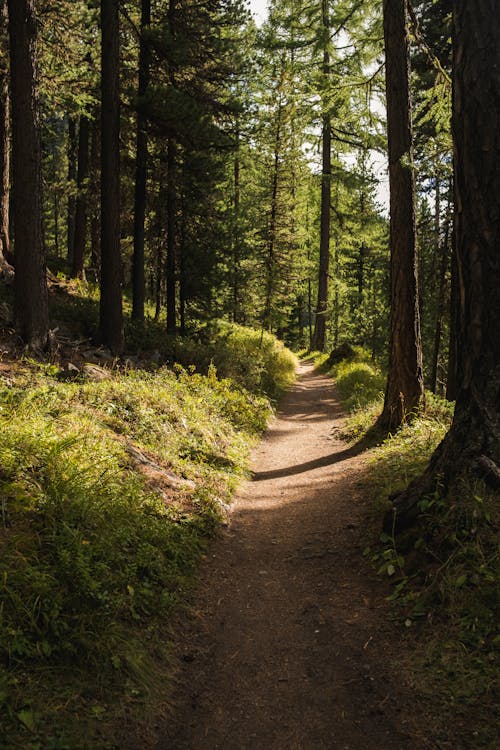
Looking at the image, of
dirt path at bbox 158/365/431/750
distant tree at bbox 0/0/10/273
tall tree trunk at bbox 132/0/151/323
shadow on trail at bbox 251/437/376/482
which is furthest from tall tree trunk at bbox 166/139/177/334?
dirt path at bbox 158/365/431/750

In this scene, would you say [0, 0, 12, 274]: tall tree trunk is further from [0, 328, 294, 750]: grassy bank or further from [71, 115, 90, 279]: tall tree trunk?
[0, 328, 294, 750]: grassy bank

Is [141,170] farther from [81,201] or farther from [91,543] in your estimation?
[91,543]

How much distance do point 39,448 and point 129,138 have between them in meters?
13.8

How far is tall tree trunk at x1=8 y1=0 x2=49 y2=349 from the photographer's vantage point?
8.04 m

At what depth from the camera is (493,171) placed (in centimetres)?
410

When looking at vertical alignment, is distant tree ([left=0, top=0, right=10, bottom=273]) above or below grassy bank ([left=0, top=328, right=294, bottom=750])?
above

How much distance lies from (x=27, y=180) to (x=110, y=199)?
128 inches

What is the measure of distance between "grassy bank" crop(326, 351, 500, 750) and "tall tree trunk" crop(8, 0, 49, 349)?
6846 mm

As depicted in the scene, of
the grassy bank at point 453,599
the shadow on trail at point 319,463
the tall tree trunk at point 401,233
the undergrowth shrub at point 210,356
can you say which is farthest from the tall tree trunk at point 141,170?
the grassy bank at point 453,599

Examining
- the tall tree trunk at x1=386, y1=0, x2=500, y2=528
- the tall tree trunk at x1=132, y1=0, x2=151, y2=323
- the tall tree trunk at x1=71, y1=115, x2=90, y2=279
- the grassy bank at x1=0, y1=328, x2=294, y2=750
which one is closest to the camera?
the grassy bank at x1=0, y1=328, x2=294, y2=750

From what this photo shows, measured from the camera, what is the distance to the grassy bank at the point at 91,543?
2764 millimetres

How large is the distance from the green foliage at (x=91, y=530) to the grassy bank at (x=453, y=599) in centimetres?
190

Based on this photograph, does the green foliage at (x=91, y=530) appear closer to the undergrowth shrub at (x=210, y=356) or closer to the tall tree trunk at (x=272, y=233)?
the undergrowth shrub at (x=210, y=356)

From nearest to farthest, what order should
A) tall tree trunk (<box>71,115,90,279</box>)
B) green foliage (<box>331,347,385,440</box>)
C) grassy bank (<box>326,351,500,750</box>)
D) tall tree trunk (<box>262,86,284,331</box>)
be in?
grassy bank (<box>326,351,500,750</box>) → green foliage (<box>331,347,385,440</box>) → tall tree trunk (<box>71,115,90,279</box>) → tall tree trunk (<box>262,86,284,331</box>)
